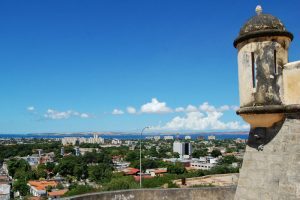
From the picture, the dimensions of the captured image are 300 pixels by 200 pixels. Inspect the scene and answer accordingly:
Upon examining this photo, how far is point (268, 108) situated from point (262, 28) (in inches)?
46.7

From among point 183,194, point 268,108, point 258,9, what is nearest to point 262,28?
point 258,9

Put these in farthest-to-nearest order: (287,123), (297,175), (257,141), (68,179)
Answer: (68,179), (257,141), (287,123), (297,175)

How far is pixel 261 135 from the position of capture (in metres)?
5.49

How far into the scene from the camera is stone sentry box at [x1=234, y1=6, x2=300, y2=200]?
5059 millimetres

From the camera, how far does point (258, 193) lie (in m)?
5.36

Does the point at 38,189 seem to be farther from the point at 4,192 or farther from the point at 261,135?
the point at 261,135

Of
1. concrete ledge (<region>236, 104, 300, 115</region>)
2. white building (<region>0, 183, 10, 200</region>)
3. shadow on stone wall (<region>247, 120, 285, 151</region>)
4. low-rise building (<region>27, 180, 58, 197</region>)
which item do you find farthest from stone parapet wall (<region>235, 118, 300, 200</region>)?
white building (<region>0, 183, 10, 200</region>)

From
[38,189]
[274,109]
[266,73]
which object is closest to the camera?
[274,109]

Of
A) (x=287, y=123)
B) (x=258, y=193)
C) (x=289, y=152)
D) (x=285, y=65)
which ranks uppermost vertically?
(x=285, y=65)

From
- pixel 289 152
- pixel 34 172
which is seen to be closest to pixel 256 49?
pixel 289 152

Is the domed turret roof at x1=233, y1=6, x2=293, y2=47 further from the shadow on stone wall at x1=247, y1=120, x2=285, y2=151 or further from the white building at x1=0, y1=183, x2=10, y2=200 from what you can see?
the white building at x1=0, y1=183, x2=10, y2=200

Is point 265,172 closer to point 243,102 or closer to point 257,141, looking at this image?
point 257,141

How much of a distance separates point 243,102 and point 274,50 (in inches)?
34.7

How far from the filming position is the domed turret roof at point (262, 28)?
5352 millimetres
